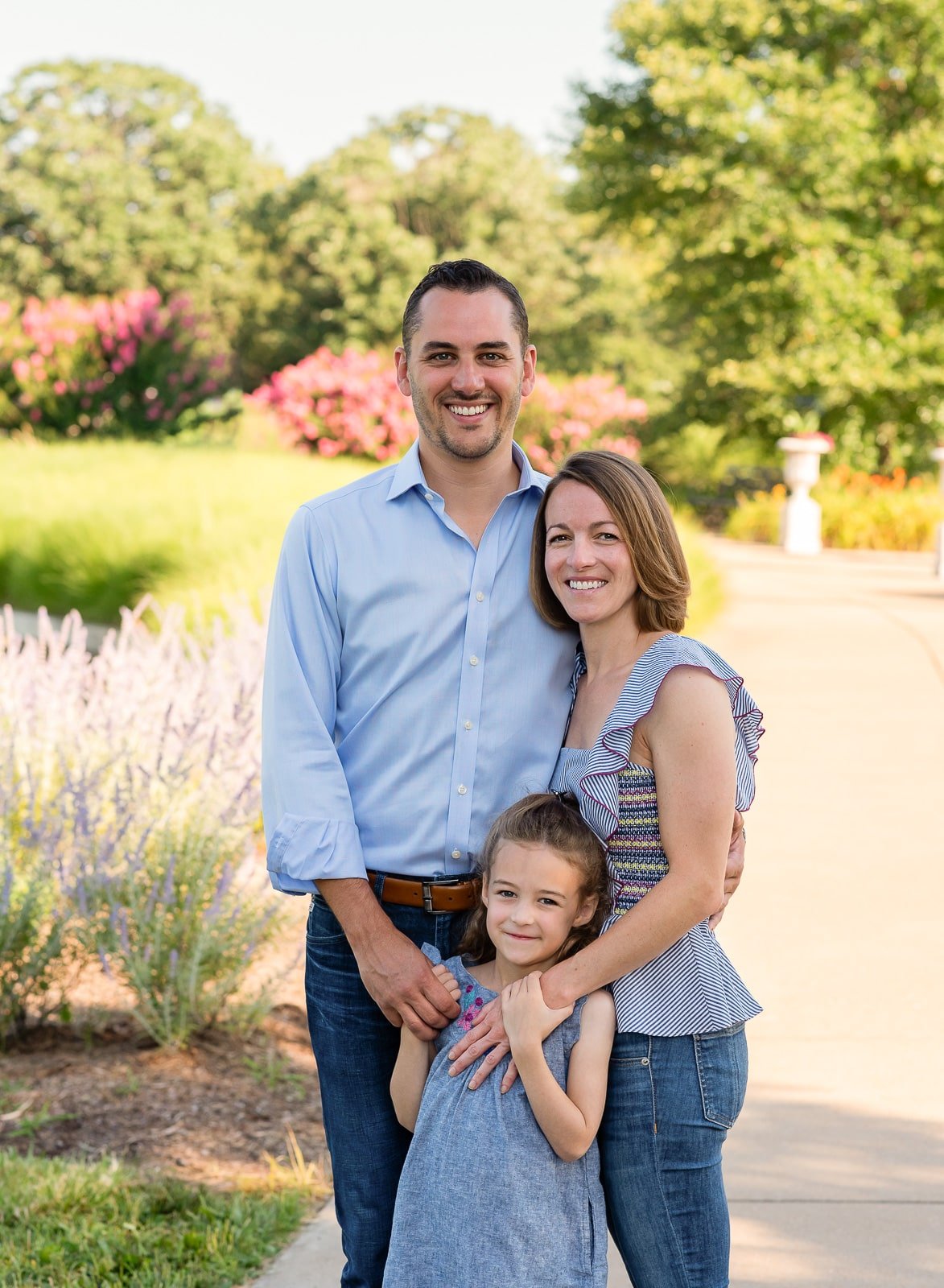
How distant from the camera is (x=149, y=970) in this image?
12.8ft

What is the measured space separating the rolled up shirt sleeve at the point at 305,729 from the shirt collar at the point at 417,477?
152mm

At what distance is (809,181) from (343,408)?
947cm

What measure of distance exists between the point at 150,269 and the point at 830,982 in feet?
120

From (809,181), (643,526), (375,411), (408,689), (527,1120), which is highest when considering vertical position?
(809,181)

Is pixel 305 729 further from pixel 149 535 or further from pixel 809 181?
pixel 809 181

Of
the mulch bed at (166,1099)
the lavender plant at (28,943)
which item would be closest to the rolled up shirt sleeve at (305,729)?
the mulch bed at (166,1099)

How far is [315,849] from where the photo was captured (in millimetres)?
2186

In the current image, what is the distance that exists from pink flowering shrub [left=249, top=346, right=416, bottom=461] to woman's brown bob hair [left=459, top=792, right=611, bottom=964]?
14166 mm

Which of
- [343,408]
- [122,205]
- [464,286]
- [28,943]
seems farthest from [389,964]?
[122,205]

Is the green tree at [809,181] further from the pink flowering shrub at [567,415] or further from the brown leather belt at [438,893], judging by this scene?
A: the brown leather belt at [438,893]

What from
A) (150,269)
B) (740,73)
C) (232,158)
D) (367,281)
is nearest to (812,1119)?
(740,73)

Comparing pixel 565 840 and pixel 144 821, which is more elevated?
pixel 565 840

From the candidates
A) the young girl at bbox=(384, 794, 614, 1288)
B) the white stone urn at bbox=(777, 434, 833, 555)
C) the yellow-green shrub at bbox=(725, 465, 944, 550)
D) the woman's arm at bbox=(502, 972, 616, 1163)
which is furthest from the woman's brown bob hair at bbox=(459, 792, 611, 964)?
the yellow-green shrub at bbox=(725, 465, 944, 550)

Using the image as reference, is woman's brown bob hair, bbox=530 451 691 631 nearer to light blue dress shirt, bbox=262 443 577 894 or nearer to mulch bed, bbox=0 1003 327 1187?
light blue dress shirt, bbox=262 443 577 894
